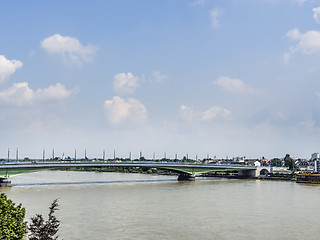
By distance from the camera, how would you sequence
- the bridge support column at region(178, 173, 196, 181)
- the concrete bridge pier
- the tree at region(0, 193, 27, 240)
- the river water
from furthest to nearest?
the concrete bridge pier, the bridge support column at region(178, 173, 196, 181), the river water, the tree at region(0, 193, 27, 240)

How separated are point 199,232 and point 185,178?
5932cm

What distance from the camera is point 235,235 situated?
84.2ft

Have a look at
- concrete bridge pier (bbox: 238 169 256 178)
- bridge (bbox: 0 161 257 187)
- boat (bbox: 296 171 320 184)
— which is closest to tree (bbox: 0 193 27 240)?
bridge (bbox: 0 161 257 187)

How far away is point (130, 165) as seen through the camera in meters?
79.7

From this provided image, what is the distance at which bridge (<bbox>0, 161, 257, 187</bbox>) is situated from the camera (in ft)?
206

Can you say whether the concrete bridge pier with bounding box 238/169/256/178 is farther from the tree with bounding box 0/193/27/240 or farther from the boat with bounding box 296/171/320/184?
the tree with bounding box 0/193/27/240

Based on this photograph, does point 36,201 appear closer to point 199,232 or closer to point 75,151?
point 199,232

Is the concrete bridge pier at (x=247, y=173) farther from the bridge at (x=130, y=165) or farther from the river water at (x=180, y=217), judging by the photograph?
the river water at (x=180, y=217)

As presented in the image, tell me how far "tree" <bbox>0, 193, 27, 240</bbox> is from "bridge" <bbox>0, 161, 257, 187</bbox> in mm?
42030

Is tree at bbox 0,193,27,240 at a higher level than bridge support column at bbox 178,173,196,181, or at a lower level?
higher

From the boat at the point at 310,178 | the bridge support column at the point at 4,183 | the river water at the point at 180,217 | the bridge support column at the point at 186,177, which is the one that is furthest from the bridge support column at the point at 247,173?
the bridge support column at the point at 4,183

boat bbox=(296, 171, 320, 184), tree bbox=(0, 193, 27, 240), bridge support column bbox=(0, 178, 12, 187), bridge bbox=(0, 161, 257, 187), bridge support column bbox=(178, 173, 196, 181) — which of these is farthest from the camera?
bridge support column bbox=(178, 173, 196, 181)

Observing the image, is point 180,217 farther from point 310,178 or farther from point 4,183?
point 310,178

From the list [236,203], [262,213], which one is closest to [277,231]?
[262,213]
